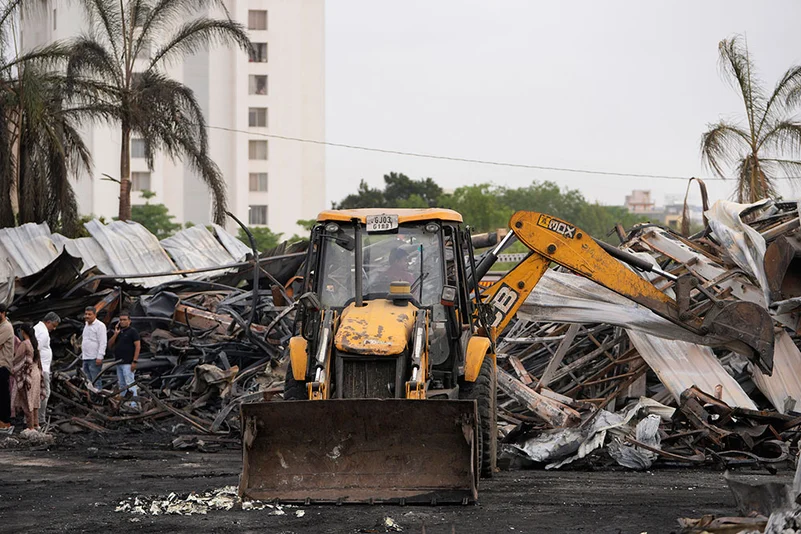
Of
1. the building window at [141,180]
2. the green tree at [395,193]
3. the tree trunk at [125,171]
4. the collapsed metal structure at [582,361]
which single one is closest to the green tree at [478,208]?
the green tree at [395,193]

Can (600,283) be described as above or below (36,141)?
below

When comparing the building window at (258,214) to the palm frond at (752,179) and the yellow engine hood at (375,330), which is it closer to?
the palm frond at (752,179)

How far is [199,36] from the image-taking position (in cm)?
3084

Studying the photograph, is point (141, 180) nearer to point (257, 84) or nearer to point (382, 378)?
point (257, 84)

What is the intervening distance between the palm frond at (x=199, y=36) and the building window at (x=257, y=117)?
4302 cm

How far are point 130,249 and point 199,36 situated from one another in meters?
6.92

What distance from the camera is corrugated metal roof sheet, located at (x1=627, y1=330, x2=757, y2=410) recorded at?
44.7 feet

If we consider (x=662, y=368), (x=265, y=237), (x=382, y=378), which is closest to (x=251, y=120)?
(x=265, y=237)

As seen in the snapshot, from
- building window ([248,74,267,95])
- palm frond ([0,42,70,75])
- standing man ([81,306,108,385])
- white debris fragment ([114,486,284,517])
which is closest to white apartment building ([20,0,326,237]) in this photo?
building window ([248,74,267,95])

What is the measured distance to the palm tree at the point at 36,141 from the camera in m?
26.3

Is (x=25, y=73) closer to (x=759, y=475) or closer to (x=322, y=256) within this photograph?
(x=322, y=256)

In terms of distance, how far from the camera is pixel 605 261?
12367mm

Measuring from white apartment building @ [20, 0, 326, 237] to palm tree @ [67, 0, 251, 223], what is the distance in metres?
41.2

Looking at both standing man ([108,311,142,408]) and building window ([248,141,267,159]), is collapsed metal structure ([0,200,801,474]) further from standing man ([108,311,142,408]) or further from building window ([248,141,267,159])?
building window ([248,141,267,159])
